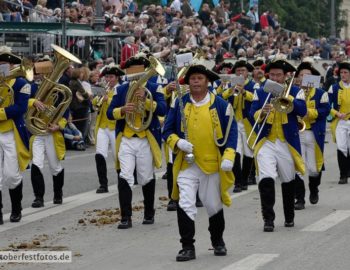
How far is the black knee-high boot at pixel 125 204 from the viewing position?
14.6m

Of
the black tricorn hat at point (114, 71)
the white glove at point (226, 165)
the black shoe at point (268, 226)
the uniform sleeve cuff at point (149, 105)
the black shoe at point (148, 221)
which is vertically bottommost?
the black shoe at point (148, 221)

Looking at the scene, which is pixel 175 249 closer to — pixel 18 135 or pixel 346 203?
pixel 18 135

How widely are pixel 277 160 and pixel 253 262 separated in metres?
2.68

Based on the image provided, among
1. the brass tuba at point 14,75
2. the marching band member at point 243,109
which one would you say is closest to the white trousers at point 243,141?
the marching band member at point 243,109

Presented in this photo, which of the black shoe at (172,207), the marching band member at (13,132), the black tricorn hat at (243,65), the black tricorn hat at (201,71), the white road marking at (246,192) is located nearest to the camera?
the black tricorn hat at (201,71)

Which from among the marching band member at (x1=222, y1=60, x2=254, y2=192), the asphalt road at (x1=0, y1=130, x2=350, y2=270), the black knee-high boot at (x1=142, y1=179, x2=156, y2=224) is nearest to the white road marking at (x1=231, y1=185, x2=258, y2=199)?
the asphalt road at (x1=0, y1=130, x2=350, y2=270)

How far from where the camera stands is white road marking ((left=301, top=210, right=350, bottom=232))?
555 inches

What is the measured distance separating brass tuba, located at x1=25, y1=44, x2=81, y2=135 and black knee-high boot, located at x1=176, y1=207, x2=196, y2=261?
14.4 ft

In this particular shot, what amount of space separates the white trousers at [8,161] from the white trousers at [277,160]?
9.40 feet

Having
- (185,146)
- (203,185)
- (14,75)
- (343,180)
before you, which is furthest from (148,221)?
(343,180)

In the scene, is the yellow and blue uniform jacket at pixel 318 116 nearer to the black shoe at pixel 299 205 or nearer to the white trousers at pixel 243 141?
the black shoe at pixel 299 205

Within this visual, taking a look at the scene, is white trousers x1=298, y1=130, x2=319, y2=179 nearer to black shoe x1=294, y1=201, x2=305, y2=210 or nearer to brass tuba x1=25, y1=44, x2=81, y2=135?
black shoe x1=294, y1=201, x2=305, y2=210

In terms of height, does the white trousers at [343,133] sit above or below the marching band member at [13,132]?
below

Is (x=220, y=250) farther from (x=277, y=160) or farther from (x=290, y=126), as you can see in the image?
(x=290, y=126)
